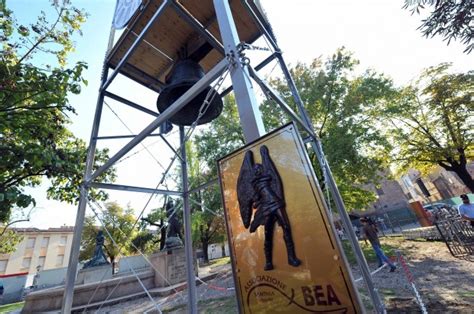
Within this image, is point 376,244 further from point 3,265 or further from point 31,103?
point 3,265

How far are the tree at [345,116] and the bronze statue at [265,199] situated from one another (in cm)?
1043

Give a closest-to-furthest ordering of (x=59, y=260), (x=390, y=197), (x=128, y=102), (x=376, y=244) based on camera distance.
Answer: (x=128, y=102)
(x=376, y=244)
(x=390, y=197)
(x=59, y=260)

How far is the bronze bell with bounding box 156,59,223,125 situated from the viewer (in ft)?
9.94

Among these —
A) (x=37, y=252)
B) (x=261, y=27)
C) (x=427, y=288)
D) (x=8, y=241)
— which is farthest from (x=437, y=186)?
(x=37, y=252)

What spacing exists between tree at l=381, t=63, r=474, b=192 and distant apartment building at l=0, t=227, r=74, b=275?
140 ft

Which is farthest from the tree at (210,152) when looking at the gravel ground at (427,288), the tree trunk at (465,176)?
the tree trunk at (465,176)

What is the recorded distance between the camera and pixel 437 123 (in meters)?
13.8

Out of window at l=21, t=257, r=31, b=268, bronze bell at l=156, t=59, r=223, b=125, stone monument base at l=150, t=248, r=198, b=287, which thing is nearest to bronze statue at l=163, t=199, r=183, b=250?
stone monument base at l=150, t=248, r=198, b=287

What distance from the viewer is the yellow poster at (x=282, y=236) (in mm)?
1035

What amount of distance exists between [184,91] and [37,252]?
48242mm

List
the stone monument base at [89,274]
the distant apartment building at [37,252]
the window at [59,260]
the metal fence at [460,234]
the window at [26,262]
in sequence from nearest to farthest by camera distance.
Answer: the metal fence at [460,234]
the stone monument base at [89,274]
the distant apartment building at [37,252]
the window at [26,262]
the window at [59,260]

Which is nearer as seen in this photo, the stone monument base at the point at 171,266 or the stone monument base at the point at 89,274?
the stone monument base at the point at 171,266

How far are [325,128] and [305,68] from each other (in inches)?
161

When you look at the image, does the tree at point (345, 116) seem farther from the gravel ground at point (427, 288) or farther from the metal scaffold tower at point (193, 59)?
the metal scaffold tower at point (193, 59)
